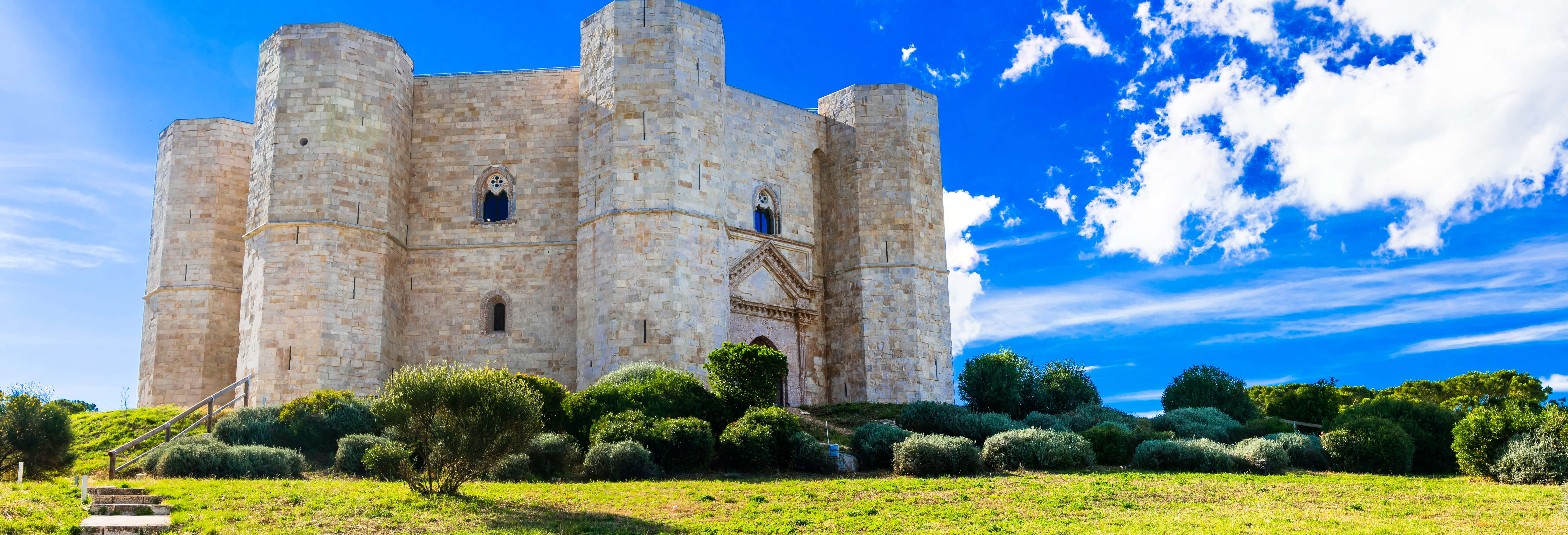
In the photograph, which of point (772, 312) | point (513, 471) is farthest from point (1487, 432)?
point (772, 312)

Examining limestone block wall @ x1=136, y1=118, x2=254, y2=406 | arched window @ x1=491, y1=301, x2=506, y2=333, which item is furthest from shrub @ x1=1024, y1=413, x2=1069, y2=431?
limestone block wall @ x1=136, y1=118, x2=254, y2=406

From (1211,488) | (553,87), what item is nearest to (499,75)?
(553,87)

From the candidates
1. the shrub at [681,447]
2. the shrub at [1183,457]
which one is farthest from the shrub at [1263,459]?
the shrub at [681,447]

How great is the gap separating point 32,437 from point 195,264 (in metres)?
15.0

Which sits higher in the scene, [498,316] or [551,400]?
[498,316]

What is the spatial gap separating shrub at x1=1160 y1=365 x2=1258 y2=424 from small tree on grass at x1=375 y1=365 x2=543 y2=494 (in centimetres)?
2081

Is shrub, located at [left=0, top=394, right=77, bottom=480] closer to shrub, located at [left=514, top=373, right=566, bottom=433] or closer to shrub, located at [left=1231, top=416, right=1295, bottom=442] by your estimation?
shrub, located at [left=514, top=373, right=566, bottom=433]

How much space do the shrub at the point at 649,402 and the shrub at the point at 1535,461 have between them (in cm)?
1307

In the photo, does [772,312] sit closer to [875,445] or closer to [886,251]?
[886,251]

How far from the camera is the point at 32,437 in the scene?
15359 millimetres

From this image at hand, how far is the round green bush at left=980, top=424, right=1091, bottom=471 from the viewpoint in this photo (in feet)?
57.8

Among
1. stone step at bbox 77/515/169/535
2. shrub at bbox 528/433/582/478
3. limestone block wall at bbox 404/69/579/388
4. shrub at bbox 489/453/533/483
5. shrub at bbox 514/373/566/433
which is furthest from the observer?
limestone block wall at bbox 404/69/579/388

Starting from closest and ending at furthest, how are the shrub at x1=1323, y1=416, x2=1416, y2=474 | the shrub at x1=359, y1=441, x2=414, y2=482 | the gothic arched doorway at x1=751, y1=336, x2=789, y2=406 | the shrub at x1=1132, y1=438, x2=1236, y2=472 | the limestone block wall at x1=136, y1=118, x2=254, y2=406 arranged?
1. the shrub at x1=359, y1=441, x2=414, y2=482
2. the shrub at x1=1132, y1=438, x2=1236, y2=472
3. the shrub at x1=1323, y1=416, x2=1416, y2=474
4. the limestone block wall at x1=136, y1=118, x2=254, y2=406
5. the gothic arched doorway at x1=751, y1=336, x2=789, y2=406

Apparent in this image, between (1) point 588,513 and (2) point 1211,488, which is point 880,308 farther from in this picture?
(1) point 588,513
